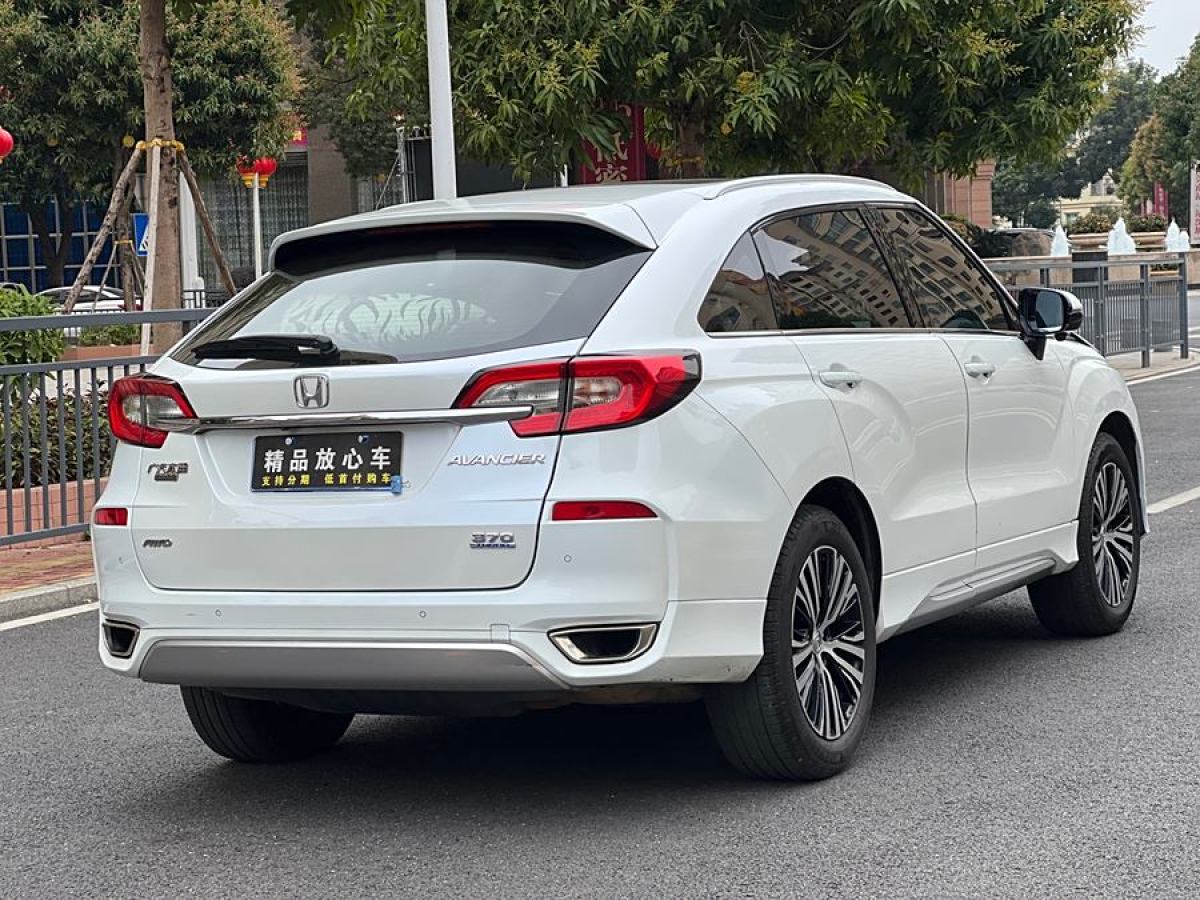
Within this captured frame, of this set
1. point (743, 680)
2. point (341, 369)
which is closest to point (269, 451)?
point (341, 369)

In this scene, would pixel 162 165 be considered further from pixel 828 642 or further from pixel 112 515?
pixel 828 642

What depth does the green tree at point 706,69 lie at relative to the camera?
59.3ft

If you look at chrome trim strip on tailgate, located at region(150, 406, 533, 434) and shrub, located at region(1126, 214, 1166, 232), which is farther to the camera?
shrub, located at region(1126, 214, 1166, 232)

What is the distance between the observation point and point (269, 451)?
5164mm

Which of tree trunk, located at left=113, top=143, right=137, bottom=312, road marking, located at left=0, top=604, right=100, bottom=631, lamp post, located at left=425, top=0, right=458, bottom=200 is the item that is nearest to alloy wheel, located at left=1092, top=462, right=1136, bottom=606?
road marking, located at left=0, top=604, right=100, bottom=631

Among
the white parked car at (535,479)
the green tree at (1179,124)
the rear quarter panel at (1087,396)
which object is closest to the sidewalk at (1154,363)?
the rear quarter panel at (1087,396)

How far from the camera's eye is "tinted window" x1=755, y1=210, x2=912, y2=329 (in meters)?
5.73

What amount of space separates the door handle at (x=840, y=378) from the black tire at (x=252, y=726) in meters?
1.69

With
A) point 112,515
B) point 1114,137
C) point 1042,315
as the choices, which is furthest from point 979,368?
point 1114,137

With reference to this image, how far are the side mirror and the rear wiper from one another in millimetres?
2905

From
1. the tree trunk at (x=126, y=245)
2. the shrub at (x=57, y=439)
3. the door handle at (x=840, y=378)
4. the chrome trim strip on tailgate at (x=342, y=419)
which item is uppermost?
the tree trunk at (x=126, y=245)

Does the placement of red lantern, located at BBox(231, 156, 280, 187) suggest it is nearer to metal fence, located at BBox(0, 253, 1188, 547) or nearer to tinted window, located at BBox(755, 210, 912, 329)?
metal fence, located at BBox(0, 253, 1188, 547)

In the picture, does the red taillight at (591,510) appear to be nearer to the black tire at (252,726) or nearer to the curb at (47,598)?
the black tire at (252,726)

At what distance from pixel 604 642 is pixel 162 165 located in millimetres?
9021
